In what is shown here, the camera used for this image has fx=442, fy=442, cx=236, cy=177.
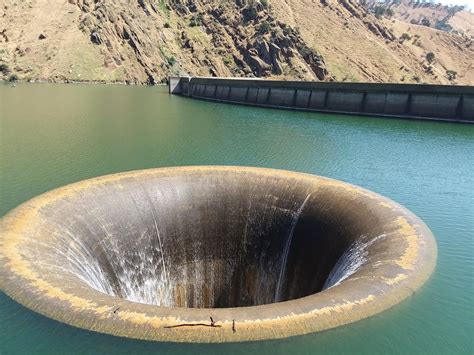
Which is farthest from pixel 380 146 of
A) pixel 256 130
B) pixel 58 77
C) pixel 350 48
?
pixel 350 48

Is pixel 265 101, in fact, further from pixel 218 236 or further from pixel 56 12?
pixel 56 12

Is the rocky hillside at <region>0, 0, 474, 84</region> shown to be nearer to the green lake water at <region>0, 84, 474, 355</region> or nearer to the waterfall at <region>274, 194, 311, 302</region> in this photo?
the green lake water at <region>0, 84, 474, 355</region>

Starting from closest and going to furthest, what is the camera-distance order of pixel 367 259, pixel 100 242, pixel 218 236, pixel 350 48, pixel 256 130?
pixel 367 259, pixel 100 242, pixel 218 236, pixel 256 130, pixel 350 48

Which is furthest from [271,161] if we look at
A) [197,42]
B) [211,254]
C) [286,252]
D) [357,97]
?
[197,42]

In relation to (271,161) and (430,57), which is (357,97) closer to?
(271,161)

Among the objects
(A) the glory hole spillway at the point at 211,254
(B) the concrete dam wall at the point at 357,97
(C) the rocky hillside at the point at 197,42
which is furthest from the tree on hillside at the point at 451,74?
(A) the glory hole spillway at the point at 211,254

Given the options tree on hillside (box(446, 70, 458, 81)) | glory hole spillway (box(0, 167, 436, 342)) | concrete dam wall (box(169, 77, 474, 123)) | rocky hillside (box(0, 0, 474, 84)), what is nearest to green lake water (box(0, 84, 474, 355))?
glory hole spillway (box(0, 167, 436, 342))

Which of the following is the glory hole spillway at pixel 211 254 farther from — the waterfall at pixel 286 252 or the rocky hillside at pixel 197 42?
the rocky hillside at pixel 197 42
